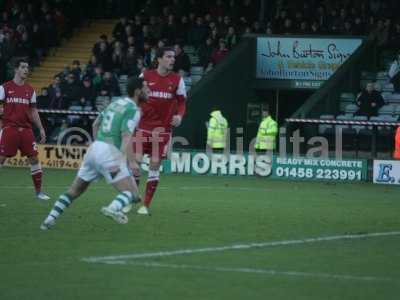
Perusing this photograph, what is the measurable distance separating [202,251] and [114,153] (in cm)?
186

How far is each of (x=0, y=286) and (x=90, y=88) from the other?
22.1 m

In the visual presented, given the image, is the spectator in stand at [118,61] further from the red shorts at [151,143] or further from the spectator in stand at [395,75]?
the red shorts at [151,143]

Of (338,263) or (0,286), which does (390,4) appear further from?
(0,286)

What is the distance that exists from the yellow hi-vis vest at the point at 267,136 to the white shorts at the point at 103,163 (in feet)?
50.1

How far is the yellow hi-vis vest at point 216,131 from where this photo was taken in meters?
28.9

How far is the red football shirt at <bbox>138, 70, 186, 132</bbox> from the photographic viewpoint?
52.0 ft

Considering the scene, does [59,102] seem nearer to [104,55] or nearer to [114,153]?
[104,55]

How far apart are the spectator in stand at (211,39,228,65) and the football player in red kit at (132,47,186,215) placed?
53.3 ft

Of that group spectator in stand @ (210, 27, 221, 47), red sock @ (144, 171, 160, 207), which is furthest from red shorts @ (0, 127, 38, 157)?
spectator in stand @ (210, 27, 221, 47)

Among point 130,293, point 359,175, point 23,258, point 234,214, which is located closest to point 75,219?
A: point 234,214

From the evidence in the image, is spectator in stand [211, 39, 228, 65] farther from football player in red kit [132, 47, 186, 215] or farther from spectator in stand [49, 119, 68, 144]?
football player in red kit [132, 47, 186, 215]

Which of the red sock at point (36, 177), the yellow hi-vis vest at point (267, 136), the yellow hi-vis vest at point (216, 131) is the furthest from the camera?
the yellow hi-vis vest at point (216, 131)

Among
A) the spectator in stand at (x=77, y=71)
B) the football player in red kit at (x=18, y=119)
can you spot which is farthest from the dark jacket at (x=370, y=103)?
the football player in red kit at (x=18, y=119)

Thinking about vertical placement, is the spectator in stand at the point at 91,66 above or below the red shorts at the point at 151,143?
above
